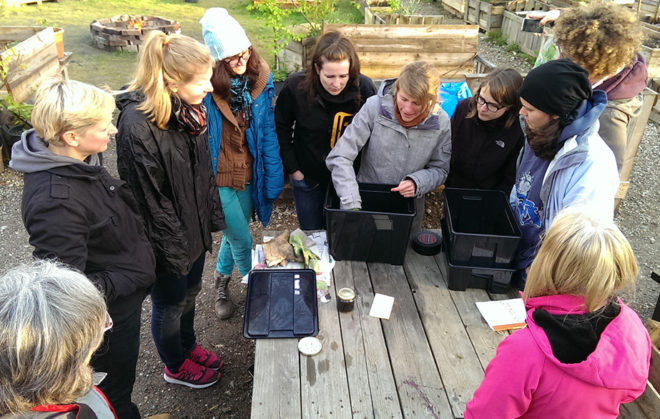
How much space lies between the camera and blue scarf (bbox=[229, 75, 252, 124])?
284cm

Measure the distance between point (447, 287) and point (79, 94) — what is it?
6.44 feet

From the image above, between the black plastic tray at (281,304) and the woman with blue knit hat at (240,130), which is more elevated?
the woman with blue knit hat at (240,130)

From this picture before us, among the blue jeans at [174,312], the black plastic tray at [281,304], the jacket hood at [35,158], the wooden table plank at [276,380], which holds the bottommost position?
the blue jeans at [174,312]

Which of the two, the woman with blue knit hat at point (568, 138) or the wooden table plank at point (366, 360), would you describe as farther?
the woman with blue knit hat at point (568, 138)

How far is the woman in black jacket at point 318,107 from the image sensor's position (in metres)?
2.91

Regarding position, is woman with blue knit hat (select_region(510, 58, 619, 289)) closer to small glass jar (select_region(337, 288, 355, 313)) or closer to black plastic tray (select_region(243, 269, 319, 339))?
small glass jar (select_region(337, 288, 355, 313))

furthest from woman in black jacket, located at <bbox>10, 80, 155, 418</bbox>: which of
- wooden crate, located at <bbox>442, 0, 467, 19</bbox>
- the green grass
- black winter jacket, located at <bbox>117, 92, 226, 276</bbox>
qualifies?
wooden crate, located at <bbox>442, 0, 467, 19</bbox>

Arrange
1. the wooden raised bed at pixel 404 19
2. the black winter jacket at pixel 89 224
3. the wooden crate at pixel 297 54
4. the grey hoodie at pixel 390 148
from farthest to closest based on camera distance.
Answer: the wooden raised bed at pixel 404 19 → the wooden crate at pixel 297 54 → the grey hoodie at pixel 390 148 → the black winter jacket at pixel 89 224

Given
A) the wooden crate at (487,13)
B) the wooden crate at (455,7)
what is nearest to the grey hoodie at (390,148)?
the wooden crate at (487,13)

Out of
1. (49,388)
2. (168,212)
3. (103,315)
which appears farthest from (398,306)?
(49,388)

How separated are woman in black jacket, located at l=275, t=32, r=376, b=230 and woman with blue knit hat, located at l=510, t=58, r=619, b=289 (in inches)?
43.9

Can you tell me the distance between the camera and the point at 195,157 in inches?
94.3

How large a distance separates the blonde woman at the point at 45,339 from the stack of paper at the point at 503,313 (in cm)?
175

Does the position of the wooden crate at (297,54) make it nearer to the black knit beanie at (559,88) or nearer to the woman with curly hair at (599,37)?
the woman with curly hair at (599,37)
